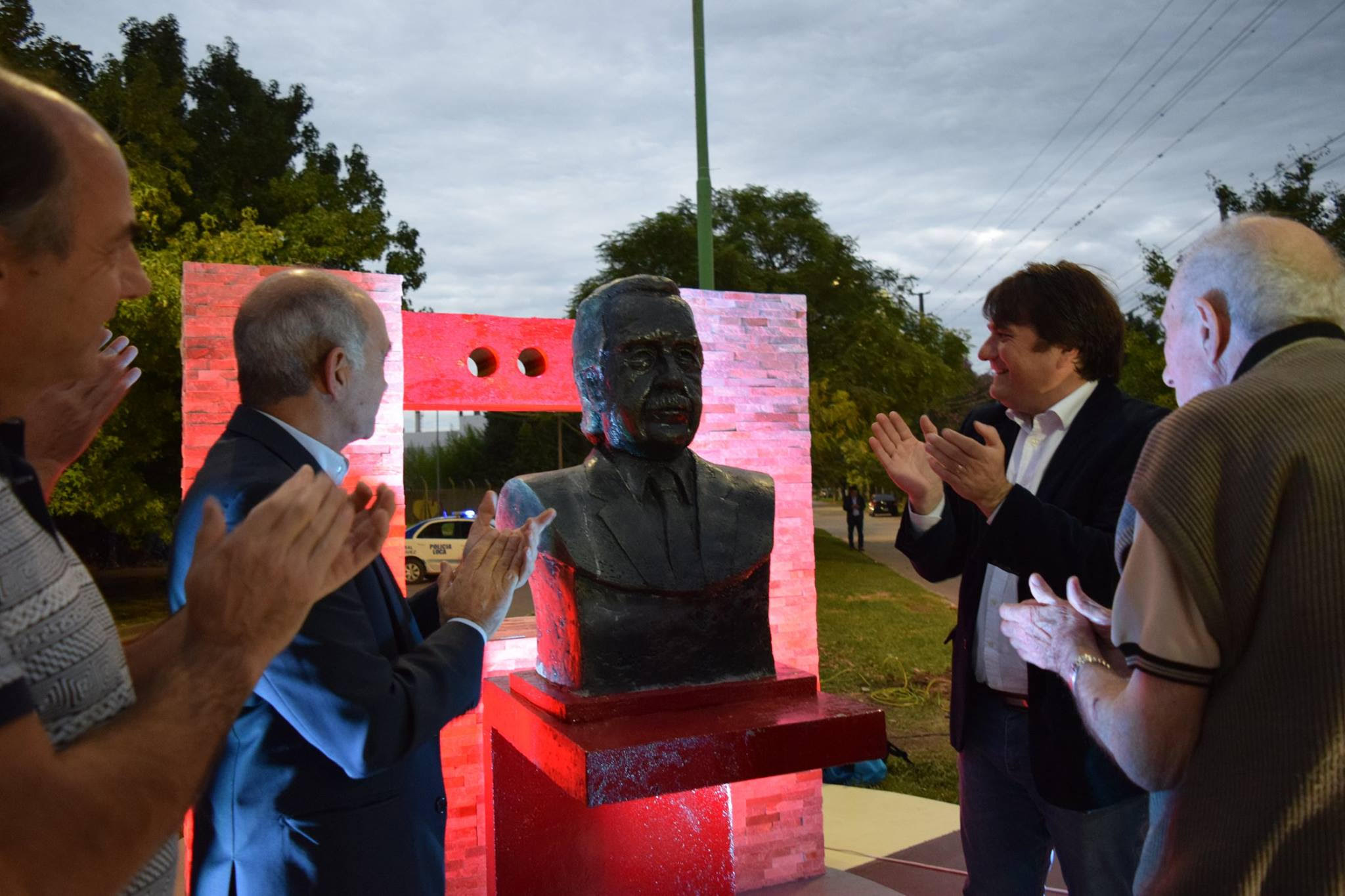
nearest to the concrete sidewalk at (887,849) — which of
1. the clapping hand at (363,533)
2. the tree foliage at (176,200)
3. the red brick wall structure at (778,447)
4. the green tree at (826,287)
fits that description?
the red brick wall structure at (778,447)

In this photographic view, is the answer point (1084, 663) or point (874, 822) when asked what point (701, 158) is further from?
point (1084, 663)

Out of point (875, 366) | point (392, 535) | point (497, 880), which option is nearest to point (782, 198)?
point (875, 366)

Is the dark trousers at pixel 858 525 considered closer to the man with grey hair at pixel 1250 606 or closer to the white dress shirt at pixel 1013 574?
the white dress shirt at pixel 1013 574

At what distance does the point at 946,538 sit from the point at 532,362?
2678 mm

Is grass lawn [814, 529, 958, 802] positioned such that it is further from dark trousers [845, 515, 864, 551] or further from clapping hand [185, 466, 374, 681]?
dark trousers [845, 515, 864, 551]

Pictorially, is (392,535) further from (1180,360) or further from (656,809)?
(1180,360)

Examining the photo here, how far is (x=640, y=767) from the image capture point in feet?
7.25

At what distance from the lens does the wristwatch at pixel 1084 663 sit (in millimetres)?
1566

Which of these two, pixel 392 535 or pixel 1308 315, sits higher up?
pixel 1308 315

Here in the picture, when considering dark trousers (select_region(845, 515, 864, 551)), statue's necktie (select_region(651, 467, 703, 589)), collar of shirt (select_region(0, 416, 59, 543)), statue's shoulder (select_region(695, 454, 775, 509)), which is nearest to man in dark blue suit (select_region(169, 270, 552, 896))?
collar of shirt (select_region(0, 416, 59, 543))

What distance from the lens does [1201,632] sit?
129cm

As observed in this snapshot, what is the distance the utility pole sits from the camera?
7234mm

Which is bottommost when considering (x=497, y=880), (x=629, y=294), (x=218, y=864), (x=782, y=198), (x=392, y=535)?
(x=497, y=880)

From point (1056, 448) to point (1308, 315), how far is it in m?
1.06
